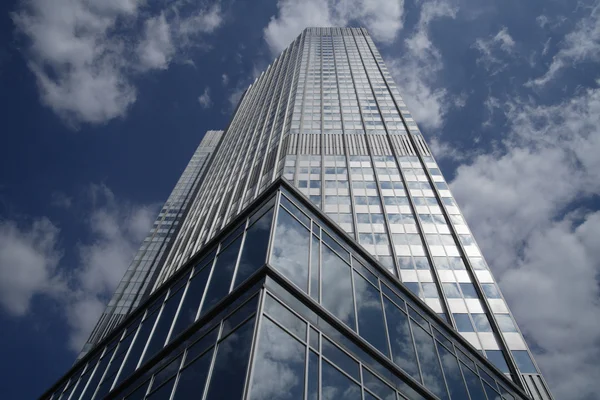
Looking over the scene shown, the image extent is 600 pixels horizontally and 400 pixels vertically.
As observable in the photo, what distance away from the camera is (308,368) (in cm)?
1182

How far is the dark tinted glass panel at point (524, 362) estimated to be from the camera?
2778 centimetres

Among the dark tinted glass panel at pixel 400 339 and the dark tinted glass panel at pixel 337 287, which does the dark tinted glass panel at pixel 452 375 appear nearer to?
the dark tinted glass panel at pixel 400 339

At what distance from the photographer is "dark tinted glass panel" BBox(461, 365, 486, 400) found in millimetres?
19250

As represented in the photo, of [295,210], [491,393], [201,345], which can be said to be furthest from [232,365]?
[491,393]

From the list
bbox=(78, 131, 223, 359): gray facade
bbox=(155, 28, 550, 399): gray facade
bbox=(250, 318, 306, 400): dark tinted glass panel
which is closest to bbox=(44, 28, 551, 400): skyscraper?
bbox=(250, 318, 306, 400): dark tinted glass panel

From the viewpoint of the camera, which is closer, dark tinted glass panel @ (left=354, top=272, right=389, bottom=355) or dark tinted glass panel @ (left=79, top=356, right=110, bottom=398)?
dark tinted glass panel @ (left=354, top=272, right=389, bottom=355)

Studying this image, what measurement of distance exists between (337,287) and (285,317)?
159 inches

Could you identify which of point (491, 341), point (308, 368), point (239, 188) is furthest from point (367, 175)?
point (308, 368)

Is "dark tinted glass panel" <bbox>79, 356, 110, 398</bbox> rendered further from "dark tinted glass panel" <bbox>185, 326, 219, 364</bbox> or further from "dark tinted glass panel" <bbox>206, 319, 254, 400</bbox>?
"dark tinted glass panel" <bbox>206, 319, 254, 400</bbox>

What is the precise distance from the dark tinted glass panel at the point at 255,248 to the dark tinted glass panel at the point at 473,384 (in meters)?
12.4

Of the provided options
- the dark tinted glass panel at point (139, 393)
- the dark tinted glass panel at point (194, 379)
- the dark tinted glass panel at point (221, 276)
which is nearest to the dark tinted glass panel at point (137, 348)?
the dark tinted glass panel at point (139, 393)

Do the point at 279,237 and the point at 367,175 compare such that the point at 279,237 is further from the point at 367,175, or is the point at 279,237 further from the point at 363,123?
the point at 363,123

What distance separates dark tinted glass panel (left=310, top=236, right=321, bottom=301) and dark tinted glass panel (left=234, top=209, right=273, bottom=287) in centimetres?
215

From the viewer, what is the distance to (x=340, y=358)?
1344 cm
